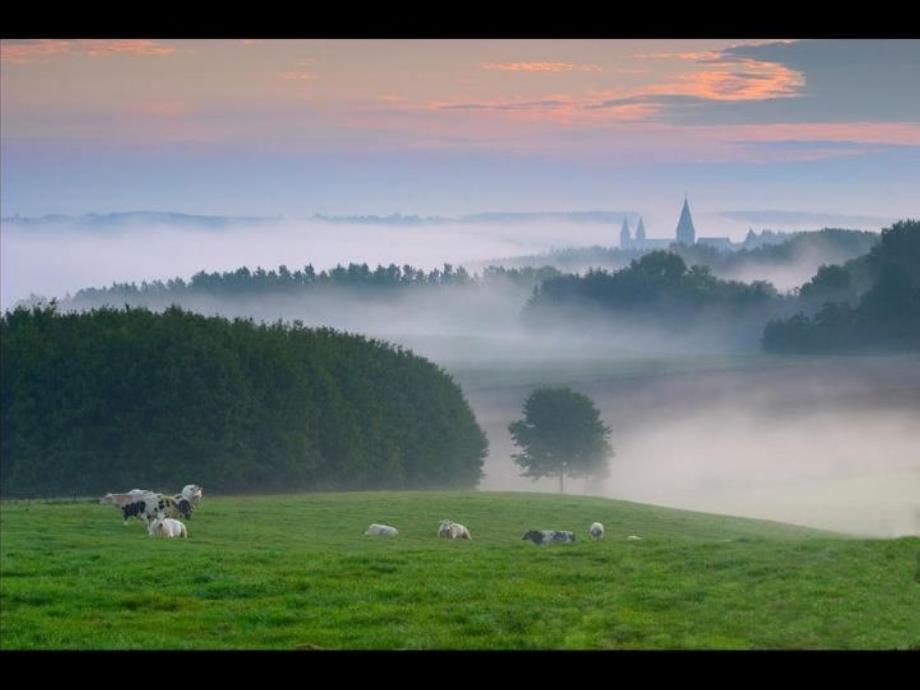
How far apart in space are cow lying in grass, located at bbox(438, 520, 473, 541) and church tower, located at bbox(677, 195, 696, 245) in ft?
24.6

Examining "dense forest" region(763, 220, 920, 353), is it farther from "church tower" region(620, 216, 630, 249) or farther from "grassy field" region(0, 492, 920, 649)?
"grassy field" region(0, 492, 920, 649)

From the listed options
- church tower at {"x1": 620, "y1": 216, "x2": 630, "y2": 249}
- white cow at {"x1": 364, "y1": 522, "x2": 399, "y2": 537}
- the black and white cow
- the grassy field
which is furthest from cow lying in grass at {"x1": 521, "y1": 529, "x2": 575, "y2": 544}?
the black and white cow

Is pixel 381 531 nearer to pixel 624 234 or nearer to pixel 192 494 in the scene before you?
pixel 192 494

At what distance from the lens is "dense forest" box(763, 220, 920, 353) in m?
29.5

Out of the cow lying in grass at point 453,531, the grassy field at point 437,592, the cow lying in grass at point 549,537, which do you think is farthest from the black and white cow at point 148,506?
the cow lying in grass at point 549,537

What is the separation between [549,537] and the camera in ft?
92.4

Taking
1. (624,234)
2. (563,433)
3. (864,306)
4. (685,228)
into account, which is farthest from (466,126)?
(563,433)

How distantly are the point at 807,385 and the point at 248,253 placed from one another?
12906 mm

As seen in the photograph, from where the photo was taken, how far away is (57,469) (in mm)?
35969

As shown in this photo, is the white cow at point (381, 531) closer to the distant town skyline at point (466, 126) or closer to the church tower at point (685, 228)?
the distant town skyline at point (466, 126)

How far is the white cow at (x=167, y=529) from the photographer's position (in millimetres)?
25344

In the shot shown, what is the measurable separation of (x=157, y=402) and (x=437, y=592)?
1944 cm
